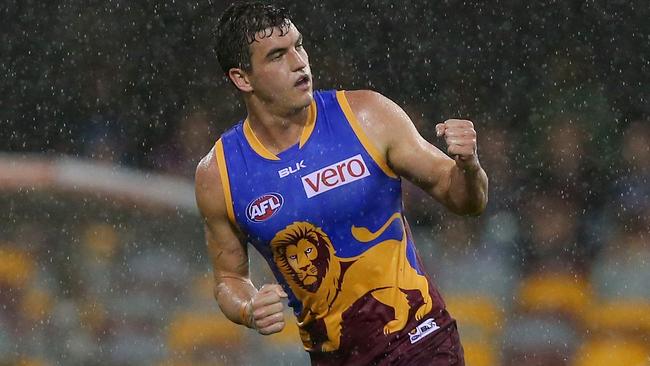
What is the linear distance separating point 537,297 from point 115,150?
2285 mm

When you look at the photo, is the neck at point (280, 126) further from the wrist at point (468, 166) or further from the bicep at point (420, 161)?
the wrist at point (468, 166)

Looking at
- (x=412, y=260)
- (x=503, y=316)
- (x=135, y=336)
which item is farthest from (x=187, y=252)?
(x=412, y=260)

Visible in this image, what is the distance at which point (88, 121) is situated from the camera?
20.4ft

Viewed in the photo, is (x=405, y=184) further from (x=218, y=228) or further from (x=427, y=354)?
Result: (x=427, y=354)

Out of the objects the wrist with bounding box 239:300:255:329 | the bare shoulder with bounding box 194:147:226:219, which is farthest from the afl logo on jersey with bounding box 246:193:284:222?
the wrist with bounding box 239:300:255:329

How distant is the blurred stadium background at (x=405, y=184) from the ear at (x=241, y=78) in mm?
2423

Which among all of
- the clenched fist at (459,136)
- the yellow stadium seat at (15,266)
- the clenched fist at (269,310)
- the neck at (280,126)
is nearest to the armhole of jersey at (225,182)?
the neck at (280,126)

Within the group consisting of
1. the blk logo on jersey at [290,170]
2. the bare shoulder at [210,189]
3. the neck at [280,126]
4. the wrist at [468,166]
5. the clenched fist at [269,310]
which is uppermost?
the neck at [280,126]

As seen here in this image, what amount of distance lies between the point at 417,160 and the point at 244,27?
0.68 m

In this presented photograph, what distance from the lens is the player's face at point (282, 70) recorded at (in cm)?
358

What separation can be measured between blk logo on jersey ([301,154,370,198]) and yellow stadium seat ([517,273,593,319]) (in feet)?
8.08

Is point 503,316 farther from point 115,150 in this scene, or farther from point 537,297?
point 115,150

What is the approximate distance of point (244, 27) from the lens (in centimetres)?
362

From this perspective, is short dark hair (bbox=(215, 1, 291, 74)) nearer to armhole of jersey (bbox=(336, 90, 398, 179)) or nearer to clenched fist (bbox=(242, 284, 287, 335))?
armhole of jersey (bbox=(336, 90, 398, 179))
